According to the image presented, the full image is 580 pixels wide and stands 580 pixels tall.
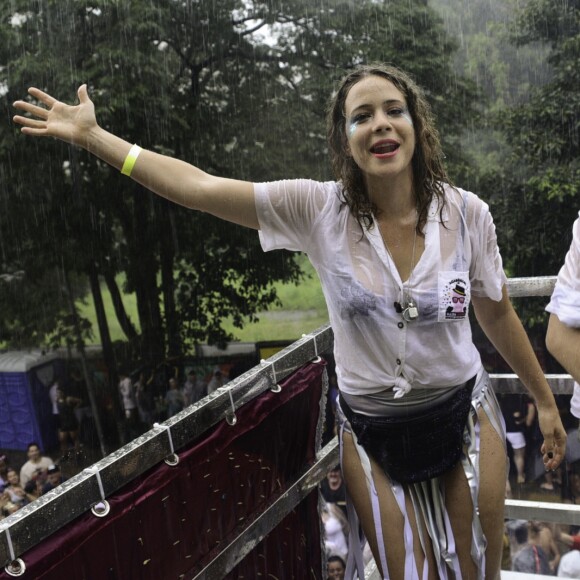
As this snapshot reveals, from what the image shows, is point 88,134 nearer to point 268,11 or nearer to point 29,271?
point 29,271

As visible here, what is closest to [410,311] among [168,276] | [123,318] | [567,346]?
[567,346]

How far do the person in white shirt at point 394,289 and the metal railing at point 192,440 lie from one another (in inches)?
8.5

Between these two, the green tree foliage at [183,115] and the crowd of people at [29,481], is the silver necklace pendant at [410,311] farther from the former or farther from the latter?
the green tree foliage at [183,115]

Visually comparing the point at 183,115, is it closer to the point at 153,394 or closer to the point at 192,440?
the point at 153,394

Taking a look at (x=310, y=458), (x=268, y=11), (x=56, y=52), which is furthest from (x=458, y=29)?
(x=310, y=458)

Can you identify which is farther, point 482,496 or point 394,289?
point 482,496

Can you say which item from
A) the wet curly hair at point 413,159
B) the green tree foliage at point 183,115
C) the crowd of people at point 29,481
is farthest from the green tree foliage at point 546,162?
the wet curly hair at point 413,159

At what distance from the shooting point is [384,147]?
5.82ft

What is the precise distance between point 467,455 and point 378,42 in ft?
40.6

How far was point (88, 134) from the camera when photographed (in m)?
1.75

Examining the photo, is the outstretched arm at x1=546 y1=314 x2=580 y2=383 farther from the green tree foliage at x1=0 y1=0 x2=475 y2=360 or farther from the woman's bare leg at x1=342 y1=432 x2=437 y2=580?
the green tree foliage at x1=0 y1=0 x2=475 y2=360

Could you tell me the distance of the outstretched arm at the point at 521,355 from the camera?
199cm

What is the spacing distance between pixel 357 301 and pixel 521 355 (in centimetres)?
55

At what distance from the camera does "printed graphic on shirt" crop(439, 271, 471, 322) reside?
1736 millimetres
